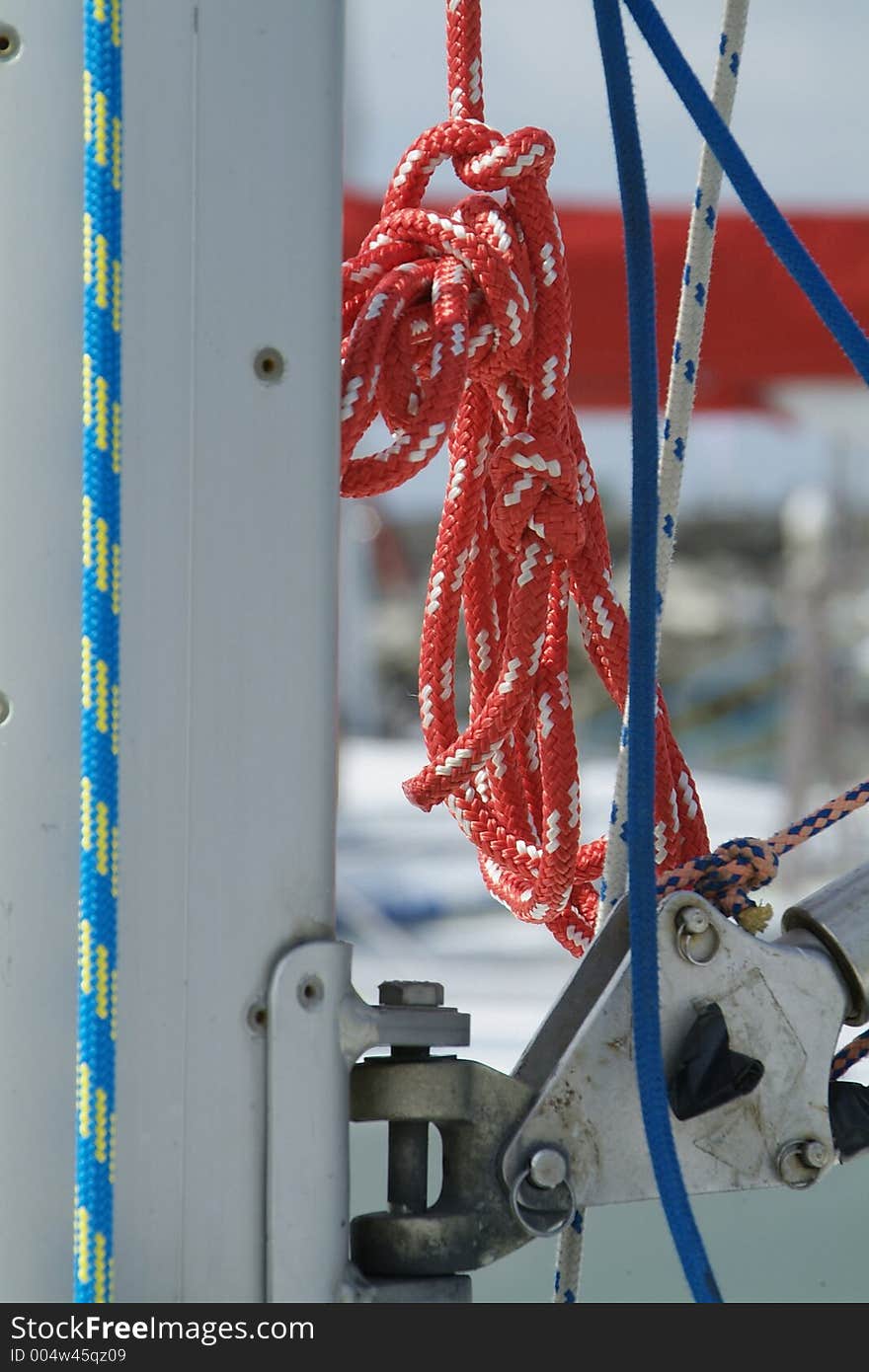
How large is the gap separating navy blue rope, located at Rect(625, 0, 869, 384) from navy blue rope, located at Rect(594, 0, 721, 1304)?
3cm

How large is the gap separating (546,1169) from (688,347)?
0.51 m

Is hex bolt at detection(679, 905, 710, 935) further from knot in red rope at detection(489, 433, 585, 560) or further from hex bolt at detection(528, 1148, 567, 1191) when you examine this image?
knot in red rope at detection(489, 433, 585, 560)

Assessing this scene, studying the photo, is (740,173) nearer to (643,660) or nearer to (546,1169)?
(643,660)

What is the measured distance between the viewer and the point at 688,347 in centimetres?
Result: 113

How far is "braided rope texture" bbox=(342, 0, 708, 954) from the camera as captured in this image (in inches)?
38.3

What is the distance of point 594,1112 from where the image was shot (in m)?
0.89

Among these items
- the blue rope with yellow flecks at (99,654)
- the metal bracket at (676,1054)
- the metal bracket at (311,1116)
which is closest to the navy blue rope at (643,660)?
the metal bracket at (676,1054)

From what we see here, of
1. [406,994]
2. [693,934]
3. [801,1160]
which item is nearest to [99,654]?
[406,994]

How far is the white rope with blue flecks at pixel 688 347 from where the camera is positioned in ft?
3.58

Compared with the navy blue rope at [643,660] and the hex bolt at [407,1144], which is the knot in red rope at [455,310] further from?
the hex bolt at [407,1144]

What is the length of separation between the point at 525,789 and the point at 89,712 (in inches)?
16.7

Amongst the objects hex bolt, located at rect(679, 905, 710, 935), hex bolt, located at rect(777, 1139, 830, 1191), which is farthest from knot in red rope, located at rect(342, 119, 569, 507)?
hex bolt, located at rect(777, 1139, 830, 1191)
